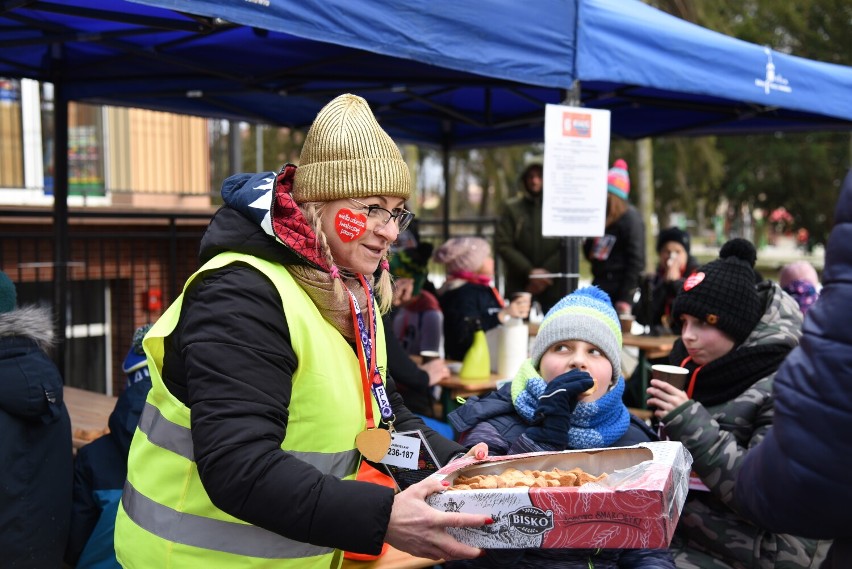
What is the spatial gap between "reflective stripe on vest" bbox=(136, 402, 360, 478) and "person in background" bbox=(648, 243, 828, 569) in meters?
1.22

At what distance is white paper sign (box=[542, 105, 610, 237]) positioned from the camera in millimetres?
4145

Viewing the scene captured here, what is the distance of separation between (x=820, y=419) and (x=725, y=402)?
156 cm

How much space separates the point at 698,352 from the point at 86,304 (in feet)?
21.3

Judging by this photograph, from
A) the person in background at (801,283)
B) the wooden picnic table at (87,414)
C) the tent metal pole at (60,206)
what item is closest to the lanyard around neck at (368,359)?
the wooden picnic table at (87,414)

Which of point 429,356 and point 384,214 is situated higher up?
point 384,214

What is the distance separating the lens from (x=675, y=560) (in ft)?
9.02

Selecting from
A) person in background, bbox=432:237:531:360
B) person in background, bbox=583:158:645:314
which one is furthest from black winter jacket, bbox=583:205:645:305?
person in background, bbox=432:237:531:360

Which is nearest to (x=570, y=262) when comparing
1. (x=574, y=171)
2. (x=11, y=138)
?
(x=574, y=171)

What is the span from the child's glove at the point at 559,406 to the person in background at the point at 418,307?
2.92m

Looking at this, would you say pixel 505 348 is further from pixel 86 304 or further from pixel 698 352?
pixel 86 304

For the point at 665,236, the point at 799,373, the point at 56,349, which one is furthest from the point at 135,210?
the point at 799,373

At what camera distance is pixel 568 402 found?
2.52 m

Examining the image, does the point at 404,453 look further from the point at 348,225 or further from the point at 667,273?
the point at 667,273

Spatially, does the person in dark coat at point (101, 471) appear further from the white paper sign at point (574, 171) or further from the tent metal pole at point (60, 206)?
the tent metal pole at point (60, 206)
